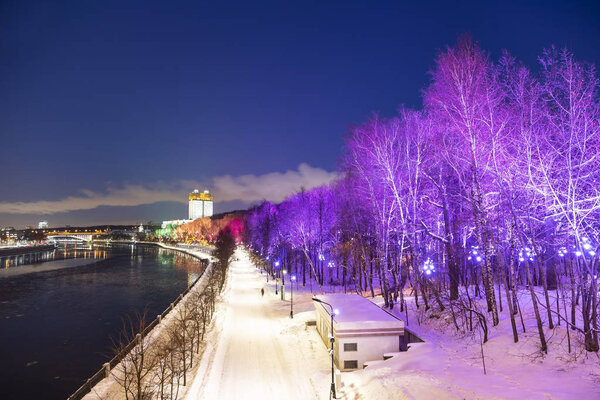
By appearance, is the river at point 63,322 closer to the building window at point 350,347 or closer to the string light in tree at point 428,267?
the building window at point 350,347

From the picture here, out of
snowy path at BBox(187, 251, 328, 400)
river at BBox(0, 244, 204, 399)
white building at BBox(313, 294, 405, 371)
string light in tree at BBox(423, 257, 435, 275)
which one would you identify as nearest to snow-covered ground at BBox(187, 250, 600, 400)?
snowy path at BBox(187, 251, 328, 400)

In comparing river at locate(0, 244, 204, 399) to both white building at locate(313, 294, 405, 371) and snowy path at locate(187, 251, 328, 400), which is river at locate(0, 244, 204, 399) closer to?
snowy path at locate(187, 251, 328, 400)

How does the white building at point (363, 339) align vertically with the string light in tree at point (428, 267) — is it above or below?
below

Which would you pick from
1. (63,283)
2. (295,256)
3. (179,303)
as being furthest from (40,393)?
(63,283)

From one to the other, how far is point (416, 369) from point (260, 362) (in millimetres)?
9163

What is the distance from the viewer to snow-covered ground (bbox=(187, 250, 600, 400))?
14.1 m

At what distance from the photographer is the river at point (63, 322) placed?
82.8 feet

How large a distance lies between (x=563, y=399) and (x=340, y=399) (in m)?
8.66

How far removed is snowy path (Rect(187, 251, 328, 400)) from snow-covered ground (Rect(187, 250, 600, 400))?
5cm

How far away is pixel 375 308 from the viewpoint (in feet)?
81.1

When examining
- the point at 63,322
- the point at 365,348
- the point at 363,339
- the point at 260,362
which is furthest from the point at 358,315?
the point at 63,322

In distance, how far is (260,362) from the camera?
71.9 ft

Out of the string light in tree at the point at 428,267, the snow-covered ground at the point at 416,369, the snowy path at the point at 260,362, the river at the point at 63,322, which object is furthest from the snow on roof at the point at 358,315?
the river at the point at 63,322

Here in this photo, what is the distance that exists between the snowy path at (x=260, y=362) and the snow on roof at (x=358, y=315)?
2.87m
